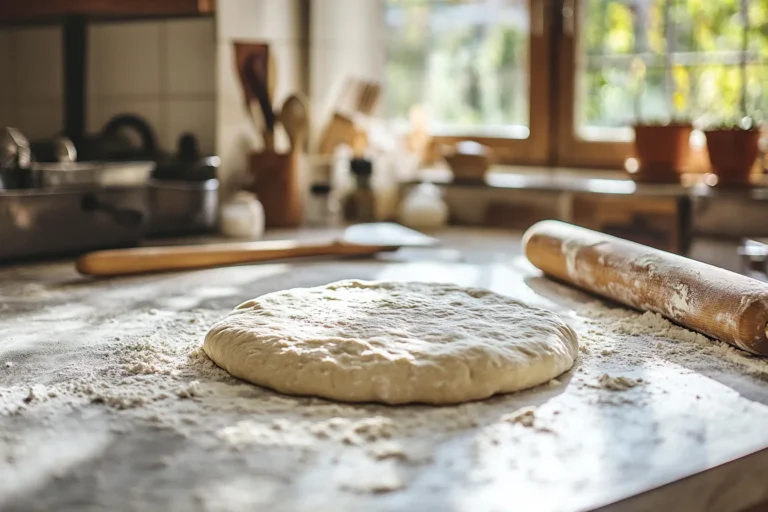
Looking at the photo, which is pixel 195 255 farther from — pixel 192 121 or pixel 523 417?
pixel 523 417

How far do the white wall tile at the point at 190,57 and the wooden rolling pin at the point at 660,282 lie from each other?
105cm

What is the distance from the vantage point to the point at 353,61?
2.51m

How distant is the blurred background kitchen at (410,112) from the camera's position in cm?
196

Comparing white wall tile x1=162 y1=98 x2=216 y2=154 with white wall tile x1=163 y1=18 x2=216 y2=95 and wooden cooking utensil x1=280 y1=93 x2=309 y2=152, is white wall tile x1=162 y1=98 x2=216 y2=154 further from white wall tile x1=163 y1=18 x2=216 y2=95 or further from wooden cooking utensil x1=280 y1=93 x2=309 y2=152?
wooden cooking utensil x1=280 y1=93 x2=309 y2=152

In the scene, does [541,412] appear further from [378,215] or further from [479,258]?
[378,215]

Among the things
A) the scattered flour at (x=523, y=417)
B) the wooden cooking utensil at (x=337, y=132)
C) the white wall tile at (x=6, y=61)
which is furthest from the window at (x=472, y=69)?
the scattered flour at (x=523, y=417)

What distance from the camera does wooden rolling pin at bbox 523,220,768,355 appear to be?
3.35ft

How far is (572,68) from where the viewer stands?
2.35 metres

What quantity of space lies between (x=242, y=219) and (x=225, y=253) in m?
0.37

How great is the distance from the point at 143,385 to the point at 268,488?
0.31m

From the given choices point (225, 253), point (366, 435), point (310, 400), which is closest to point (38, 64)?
point (225, 253)

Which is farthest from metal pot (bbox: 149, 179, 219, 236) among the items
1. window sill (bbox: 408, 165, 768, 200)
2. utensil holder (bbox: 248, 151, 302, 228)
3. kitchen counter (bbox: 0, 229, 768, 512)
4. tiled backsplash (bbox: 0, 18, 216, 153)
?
kitchen counter (bbox: 0, 229, 768, 512)

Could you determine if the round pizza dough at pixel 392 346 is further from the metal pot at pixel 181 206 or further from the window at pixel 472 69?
the window at pixel 472 69

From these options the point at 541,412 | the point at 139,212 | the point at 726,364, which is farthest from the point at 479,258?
the point at 541,412
